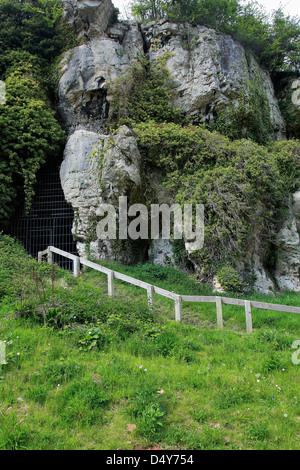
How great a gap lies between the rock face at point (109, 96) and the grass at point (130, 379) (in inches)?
227

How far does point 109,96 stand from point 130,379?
43.3 feet

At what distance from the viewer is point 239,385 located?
4.56 m

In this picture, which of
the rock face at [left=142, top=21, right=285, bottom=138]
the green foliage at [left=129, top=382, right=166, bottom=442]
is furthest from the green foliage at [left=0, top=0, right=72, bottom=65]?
the green foliage at [left=129, top=382, right=166, bottom=442]

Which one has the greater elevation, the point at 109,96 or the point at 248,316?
the point at 109,96

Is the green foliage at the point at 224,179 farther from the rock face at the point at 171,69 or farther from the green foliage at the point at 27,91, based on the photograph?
the green foliage at the point at 27,91

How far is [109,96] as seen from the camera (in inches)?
586

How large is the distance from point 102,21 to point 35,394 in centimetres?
1760

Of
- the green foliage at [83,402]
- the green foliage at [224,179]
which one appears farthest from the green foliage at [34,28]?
the green foliage at [83,402]

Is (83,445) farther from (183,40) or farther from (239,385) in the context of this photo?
(183,40)

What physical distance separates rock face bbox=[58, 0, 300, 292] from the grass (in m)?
5.76

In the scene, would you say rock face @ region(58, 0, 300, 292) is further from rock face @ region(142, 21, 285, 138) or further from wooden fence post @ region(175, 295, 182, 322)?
wooden fence post @ region(175, 295, 182, 322)

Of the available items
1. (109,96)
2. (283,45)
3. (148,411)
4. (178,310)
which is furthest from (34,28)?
(148,411)

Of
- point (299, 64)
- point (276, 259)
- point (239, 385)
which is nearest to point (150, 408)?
point (239, 385)

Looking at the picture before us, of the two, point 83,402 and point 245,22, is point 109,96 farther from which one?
point 83,402
